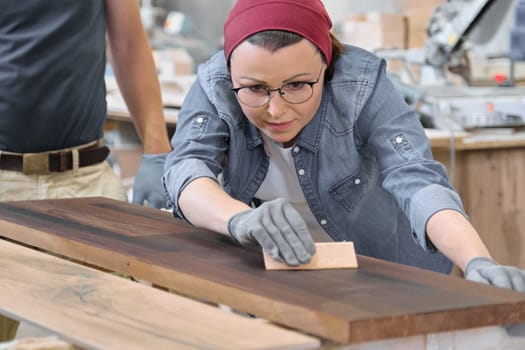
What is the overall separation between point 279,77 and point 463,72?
2901mm

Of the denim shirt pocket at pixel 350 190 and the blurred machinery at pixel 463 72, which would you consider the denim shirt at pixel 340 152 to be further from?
the blurred machinery at pixel 463 72

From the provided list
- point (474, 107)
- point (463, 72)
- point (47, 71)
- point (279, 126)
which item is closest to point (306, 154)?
point (279, 126)

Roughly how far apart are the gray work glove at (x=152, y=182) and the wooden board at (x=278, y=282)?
487 millimetres

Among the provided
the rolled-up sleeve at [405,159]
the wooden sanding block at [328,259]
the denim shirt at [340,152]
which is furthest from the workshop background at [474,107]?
the wooden sanding block at [328,259]

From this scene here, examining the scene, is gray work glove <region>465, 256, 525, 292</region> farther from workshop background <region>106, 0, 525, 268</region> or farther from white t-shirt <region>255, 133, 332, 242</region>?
workshop background <region>106, 0, 525, 268</region>

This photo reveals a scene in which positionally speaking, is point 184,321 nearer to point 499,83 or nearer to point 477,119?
point 477,119

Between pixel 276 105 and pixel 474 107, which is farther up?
pixel 276 105

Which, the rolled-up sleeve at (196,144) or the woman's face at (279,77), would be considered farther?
the rolled-up sleeve at (196,144)

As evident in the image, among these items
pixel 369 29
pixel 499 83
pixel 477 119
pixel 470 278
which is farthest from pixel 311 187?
pixel 369 29

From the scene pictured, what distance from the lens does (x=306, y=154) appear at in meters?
2.41

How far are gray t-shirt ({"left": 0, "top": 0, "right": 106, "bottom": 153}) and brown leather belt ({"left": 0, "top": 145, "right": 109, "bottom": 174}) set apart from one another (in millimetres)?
25

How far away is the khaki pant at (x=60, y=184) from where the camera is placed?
2.91 meters

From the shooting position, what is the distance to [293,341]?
1507mm

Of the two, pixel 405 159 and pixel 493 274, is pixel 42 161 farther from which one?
pixel 493 274
